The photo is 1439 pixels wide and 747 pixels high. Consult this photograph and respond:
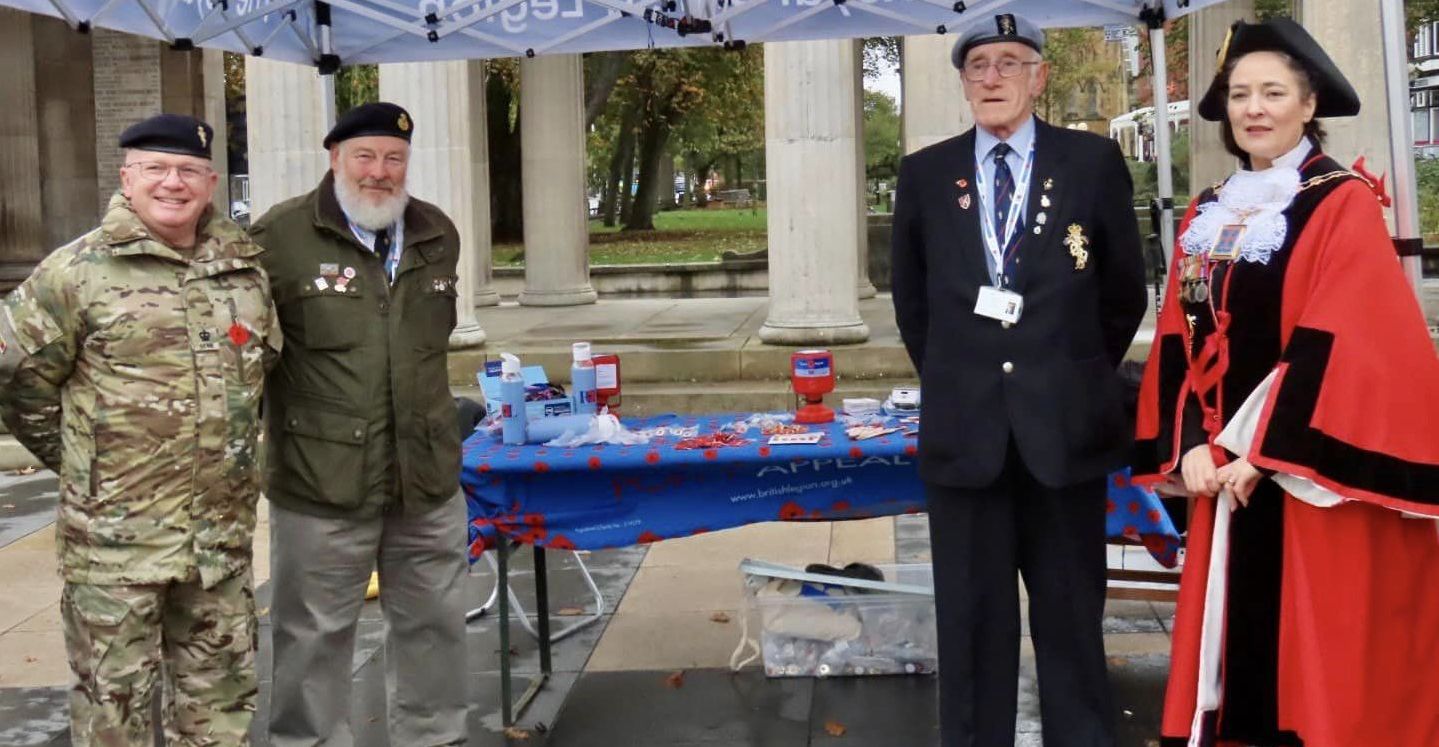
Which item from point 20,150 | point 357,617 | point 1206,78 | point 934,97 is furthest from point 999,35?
point 20,150

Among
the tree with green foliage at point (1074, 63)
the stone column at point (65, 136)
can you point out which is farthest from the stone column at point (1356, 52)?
the tree with green foliage at point (1074, 63)

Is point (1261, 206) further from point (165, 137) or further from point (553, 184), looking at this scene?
point (553, 184)

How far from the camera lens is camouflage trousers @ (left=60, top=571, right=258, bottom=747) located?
13.7 ft

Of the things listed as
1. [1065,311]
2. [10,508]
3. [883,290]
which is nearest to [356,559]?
[1065,311]

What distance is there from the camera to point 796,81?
1255 cm

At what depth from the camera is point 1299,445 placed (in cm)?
379

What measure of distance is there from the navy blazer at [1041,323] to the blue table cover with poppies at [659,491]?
1196 mm

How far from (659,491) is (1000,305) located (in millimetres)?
1843

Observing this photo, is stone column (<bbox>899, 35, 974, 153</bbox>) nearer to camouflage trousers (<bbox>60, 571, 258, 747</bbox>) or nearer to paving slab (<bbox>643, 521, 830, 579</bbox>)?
paving slab (<bbox>643, 521, 830, 579</bbox>)

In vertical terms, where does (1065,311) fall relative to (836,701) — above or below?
above

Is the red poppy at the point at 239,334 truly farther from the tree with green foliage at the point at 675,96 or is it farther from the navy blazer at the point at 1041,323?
the tree with green foliage at the point at 675,96

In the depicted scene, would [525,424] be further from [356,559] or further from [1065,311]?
[1065,311]

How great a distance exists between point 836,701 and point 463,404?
1832 mm

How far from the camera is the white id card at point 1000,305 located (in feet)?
13.3
